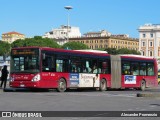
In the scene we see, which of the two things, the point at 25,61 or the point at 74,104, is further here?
the point at 25,61

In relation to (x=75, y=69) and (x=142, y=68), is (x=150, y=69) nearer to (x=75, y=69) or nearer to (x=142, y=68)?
(x=142, y=68)

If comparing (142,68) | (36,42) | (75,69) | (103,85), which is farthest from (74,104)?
(36,42)

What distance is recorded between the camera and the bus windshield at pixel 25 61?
2903 cm

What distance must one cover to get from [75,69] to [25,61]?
13.5 feet

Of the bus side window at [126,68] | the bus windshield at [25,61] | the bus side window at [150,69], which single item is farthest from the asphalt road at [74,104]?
the bus side window at [150,69]

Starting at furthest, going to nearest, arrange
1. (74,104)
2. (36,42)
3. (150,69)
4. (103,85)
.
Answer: (36,42), (150,69), (103,85), (74,104)

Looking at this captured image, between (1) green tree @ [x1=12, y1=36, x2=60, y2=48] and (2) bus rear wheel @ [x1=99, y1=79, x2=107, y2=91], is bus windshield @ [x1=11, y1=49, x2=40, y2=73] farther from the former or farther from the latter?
(1) green tree @ [x1=12, y1=36, x2=60, y2=48]

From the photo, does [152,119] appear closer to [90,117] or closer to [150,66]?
[90,117]

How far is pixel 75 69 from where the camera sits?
32.2 m

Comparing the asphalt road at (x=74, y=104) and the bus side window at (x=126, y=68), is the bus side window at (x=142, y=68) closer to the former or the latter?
the bus side window at (x=126, y=68)

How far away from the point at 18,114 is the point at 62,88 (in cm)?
1903

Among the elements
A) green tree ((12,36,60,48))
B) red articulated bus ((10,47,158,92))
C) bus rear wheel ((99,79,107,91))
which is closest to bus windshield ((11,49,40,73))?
red articulated bus ((10,47,158,92))

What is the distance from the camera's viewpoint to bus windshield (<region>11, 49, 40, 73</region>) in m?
29.0

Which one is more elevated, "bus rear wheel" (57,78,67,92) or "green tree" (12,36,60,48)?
"green tree" (12,36,60,48)
